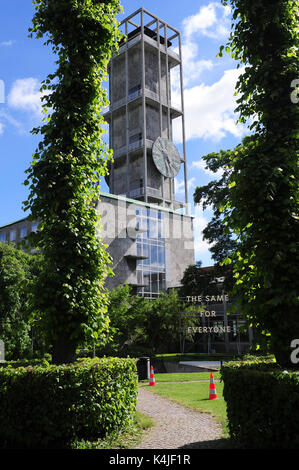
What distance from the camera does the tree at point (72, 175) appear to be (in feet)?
25.6

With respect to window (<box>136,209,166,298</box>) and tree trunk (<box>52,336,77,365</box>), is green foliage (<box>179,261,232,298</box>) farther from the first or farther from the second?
tree trunk (<box>52,336,77,365</box>)

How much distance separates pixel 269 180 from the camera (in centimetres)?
668

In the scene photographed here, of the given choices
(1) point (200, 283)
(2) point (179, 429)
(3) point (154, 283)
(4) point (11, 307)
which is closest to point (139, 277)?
(3) point (154, 283)

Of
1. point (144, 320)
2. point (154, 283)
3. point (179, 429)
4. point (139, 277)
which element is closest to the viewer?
point (179, 429)

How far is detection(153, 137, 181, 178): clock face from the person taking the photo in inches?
1956

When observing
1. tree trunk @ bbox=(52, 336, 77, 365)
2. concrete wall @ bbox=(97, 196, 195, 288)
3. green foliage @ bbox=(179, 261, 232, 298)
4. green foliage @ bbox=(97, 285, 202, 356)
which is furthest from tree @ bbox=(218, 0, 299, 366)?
concrete wall @ bbox=(97, 196, 195, 288)

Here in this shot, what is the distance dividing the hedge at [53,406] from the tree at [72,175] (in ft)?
3.23

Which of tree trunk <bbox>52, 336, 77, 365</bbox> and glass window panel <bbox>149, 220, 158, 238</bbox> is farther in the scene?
glass window panel <bbox>149, 220, 158, 238</bbox>

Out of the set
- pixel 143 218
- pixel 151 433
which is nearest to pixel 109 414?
pixel 151 433

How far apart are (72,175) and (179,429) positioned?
569 centimetres

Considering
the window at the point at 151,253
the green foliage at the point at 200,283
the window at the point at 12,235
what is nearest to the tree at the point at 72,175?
the green foliage at the point at 200,283

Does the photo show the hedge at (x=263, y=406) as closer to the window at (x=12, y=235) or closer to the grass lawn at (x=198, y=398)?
the grass lawn at (x=198, y=398)

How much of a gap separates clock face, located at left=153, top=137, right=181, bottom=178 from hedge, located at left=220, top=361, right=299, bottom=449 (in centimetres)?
4454

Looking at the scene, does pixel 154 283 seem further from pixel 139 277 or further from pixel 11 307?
pixel 11 307
